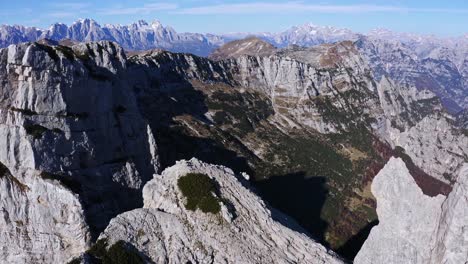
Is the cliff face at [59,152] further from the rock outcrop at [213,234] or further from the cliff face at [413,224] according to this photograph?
the cliff face at [413,224]

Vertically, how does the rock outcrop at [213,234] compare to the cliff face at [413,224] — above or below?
below

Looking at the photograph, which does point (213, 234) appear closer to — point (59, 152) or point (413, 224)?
point (413, 224)

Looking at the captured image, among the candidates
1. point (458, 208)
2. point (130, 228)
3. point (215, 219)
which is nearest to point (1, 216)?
point (130, 228)

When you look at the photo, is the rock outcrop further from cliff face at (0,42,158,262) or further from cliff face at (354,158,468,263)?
cliff face at (0,42,158,262)

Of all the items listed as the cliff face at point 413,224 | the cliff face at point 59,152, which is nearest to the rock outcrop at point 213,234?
the cliff face at point 413,224

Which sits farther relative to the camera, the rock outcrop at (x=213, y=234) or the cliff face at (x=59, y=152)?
the cliff face at (x=59, y=152)

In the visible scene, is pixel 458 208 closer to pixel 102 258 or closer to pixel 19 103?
pixel 102 258

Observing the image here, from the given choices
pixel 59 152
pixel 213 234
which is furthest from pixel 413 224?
pixel 59 152
